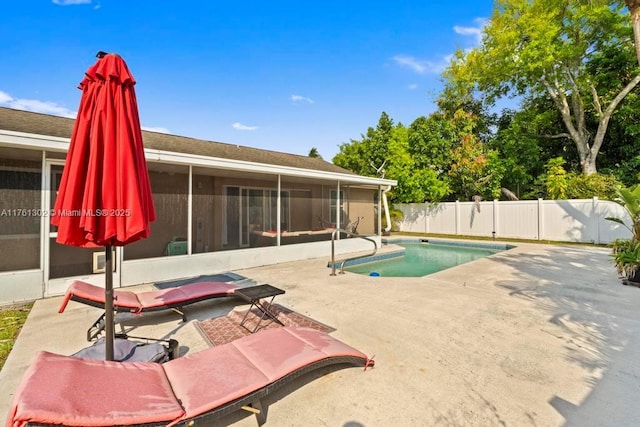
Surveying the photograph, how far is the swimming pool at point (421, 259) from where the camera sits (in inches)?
419

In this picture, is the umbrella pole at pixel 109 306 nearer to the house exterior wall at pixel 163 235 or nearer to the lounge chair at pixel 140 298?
the lounge chair at pixel 140 298

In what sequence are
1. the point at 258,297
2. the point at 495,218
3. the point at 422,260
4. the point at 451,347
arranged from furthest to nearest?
the point at 495,218 → the point at 422,260 → the point at 258,297 → the point at 451,347

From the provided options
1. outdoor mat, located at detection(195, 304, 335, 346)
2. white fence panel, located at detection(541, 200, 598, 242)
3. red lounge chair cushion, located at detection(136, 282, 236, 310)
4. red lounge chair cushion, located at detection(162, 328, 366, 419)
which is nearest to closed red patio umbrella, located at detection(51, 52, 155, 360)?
red lounge chair cushion, located at detection(162, 328, 366, 419)

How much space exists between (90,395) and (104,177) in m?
1.68

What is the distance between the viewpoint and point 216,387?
2.48 m

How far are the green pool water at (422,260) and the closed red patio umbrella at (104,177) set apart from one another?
7.89 m

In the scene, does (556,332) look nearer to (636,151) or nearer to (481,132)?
(636,151)

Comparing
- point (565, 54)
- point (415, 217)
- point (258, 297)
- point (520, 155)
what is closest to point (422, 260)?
point (415, 217)

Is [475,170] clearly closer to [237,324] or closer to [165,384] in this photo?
[237,324]

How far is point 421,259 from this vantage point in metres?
13.0

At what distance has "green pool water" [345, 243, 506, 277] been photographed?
418 inches

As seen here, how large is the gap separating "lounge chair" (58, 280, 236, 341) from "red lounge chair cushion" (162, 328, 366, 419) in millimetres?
1906

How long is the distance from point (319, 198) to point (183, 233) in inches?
208

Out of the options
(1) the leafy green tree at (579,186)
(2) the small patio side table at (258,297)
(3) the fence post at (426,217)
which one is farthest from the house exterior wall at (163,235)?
(1) the leafy green tree at (579,186)
